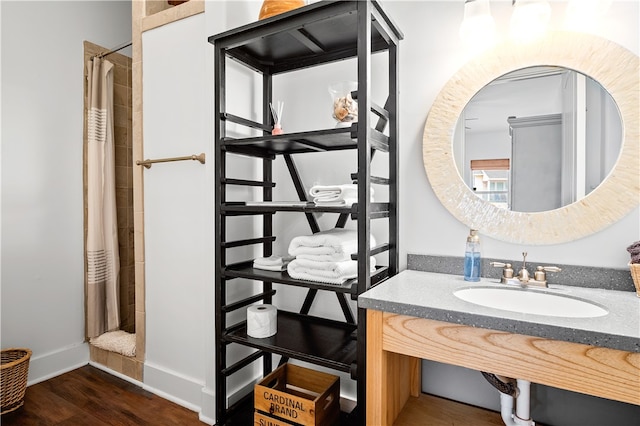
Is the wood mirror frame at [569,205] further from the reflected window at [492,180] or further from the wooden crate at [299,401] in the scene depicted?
the wooden crate at [299,401]

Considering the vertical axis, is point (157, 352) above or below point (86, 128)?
below

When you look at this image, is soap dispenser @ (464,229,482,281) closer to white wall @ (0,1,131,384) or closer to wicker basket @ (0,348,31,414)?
wicker basket @ (0,348,31,414)

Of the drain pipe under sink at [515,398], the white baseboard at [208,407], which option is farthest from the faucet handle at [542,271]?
the white baseboard at [208,407]

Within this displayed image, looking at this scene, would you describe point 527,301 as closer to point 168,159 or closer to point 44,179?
point 168,159

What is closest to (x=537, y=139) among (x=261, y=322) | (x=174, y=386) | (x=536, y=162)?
(x=536, y=162)

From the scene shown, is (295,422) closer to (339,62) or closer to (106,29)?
(339,62)

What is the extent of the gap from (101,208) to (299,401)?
1.88 meters

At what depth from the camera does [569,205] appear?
1310 mm

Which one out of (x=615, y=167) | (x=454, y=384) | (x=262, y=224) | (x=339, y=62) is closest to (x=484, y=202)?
(x=615, y=167)

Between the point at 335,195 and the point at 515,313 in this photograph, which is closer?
the point at 515,313

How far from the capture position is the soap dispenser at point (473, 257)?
1366 millimetres

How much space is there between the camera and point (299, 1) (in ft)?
4.96

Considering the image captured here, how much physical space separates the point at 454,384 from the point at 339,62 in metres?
1.56

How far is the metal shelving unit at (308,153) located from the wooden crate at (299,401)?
0.14 metres
